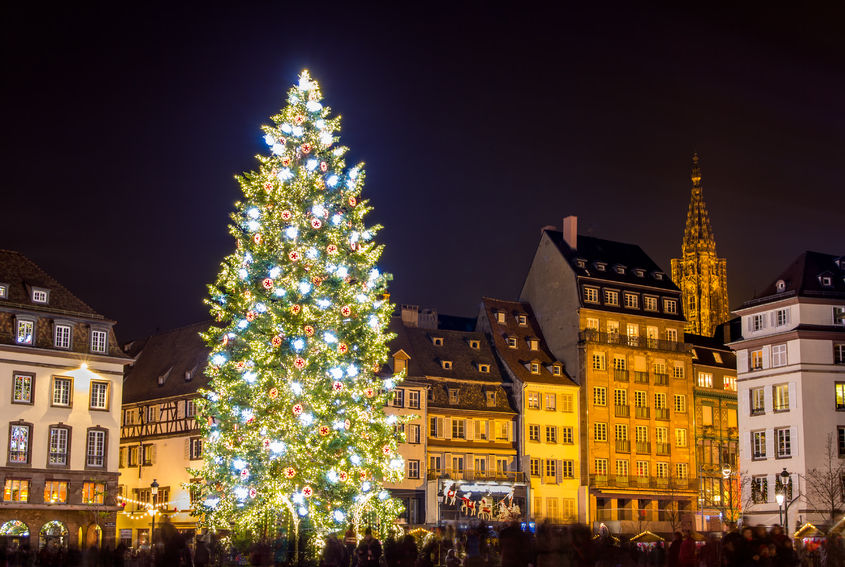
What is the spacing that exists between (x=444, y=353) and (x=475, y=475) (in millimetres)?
8486

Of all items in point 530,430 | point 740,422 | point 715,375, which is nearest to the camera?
point 740,422

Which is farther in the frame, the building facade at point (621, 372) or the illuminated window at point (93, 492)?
the building facade at point (621, 372)

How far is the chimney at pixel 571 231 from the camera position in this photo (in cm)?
8594


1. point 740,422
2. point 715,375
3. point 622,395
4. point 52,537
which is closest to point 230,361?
point 52,537

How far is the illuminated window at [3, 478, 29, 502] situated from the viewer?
5738 cm

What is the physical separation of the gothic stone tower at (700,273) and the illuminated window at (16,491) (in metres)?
135

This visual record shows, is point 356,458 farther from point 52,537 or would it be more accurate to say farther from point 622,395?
point 622,395

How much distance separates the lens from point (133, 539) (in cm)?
7269

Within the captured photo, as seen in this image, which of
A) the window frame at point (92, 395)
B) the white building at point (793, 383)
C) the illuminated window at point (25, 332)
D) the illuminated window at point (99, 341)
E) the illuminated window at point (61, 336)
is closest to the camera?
the illuminated window at point (25, 332)

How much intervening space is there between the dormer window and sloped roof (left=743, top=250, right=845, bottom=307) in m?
40.5

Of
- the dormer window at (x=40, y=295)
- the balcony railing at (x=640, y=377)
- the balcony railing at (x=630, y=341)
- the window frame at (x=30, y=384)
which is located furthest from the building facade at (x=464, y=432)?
the window frame at (x=30, y=384)

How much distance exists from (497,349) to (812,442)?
22.6 meters

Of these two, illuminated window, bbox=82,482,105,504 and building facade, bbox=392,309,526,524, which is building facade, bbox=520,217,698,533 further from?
illuminated window, bbox=82,482,105,504

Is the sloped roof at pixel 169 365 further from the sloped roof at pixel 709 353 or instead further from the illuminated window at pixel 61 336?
the sloped roof at pixel 709 353
